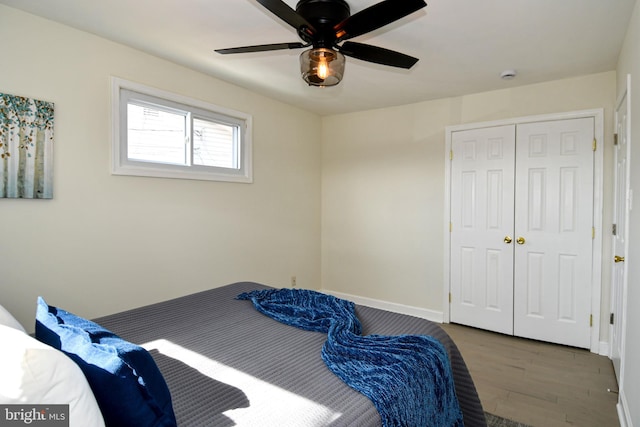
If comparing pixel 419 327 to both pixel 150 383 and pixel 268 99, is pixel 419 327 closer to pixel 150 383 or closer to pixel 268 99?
pixel 150 383

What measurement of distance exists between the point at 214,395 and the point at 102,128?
2243 mm

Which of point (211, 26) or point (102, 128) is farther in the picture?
point (102, 128)

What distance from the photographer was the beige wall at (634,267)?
181 cm

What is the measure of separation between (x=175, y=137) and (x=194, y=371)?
7.62 ft

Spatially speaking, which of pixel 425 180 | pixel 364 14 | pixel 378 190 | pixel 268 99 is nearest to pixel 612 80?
pixel 425 180

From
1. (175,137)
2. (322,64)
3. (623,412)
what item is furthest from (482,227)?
(175,137)

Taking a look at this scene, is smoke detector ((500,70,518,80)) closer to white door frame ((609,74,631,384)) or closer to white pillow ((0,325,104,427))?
white door frame ((609,74,631,384))

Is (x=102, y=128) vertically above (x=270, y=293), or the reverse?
(x=102, y=128)

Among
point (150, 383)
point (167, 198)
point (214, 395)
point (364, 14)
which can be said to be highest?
point (364, 14)

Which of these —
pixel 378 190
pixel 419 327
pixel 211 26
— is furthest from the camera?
pixel 378 190

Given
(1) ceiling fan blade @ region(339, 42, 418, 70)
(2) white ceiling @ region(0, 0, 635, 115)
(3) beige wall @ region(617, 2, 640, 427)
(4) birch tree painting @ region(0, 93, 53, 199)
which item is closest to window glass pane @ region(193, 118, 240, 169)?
(2) white ceiling @ region(0, 0, 635, 115)

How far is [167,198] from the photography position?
9.98 ft

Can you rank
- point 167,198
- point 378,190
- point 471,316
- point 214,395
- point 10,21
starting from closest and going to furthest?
1. point 214,395
2. point 10,21
3. point 167,198
4. point 471,316
5. point 378,190

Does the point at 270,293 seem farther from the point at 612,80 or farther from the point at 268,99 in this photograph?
the point at 612,80
